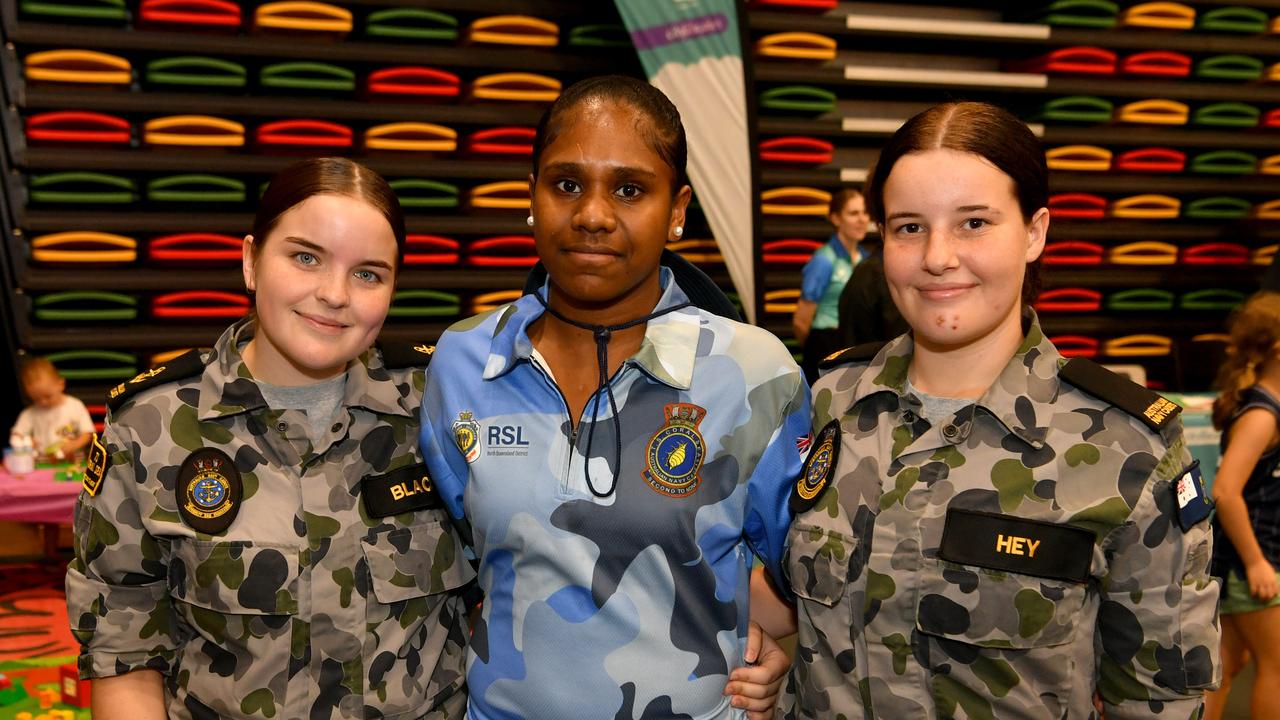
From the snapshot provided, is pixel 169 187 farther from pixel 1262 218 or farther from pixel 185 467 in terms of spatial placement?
pixel 1262 218

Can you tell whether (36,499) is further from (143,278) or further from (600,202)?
(600,202)

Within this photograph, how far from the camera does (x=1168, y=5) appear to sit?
6.71 metres

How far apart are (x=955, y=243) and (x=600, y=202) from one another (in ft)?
1.64

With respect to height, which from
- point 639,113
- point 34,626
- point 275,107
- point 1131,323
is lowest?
point 34,626

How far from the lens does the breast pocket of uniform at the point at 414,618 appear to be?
161 centimetres

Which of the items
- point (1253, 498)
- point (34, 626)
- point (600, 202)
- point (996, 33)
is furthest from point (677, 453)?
point (996, 33)

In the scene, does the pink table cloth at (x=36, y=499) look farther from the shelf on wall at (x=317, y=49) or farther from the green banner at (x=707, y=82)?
the green banner at (x=707, y=82)

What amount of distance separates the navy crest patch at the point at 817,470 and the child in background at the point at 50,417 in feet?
13.7

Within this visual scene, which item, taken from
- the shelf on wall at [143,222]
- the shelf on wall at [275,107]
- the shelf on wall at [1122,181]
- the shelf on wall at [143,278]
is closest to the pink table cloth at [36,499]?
the shelf on wall at [143,278]

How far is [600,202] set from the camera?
1.42 metres

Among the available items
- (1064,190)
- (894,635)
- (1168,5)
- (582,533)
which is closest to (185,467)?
(582,533)

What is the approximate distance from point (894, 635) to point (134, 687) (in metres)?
1.16

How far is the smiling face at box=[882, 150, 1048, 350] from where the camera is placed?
1.43 m

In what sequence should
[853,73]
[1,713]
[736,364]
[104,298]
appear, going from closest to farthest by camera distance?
[736,364]
[1,713]
[104,298]
[853,73]
